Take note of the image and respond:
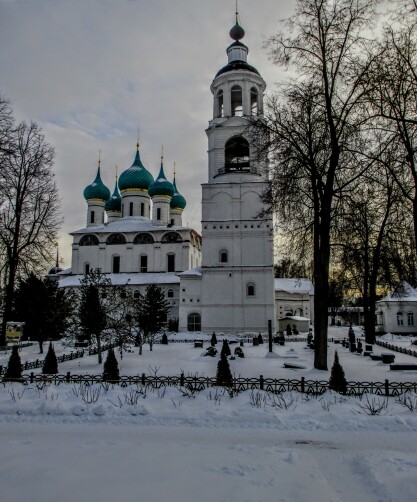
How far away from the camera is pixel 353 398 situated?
10617mm

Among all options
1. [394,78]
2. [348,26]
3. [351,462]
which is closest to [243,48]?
[348,26]

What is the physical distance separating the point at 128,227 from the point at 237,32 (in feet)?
76.0

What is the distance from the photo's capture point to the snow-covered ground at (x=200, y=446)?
5.93m

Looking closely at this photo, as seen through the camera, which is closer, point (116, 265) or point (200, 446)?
point (200, 446)

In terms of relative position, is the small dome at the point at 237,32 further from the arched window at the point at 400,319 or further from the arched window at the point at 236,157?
the arched window at the point at 400,319

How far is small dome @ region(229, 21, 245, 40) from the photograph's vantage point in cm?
4100

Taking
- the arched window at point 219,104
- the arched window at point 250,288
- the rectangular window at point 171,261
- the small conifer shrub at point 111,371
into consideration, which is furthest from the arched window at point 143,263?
the small conifer shrub at point 111,371

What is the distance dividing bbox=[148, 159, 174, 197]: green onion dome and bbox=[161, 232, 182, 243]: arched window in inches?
193

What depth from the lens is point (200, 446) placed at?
7.73m

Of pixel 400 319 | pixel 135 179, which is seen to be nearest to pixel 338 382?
pixel 400 319

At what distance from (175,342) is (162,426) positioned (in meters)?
26.6

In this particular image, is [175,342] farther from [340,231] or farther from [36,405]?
[36,405]

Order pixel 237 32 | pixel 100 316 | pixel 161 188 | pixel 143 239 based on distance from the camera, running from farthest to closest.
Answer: pixel 161 188, pixel 143 239, pixel 237 32, pixel 100 316

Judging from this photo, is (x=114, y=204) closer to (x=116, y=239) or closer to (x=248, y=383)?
(x=116, y=239)
